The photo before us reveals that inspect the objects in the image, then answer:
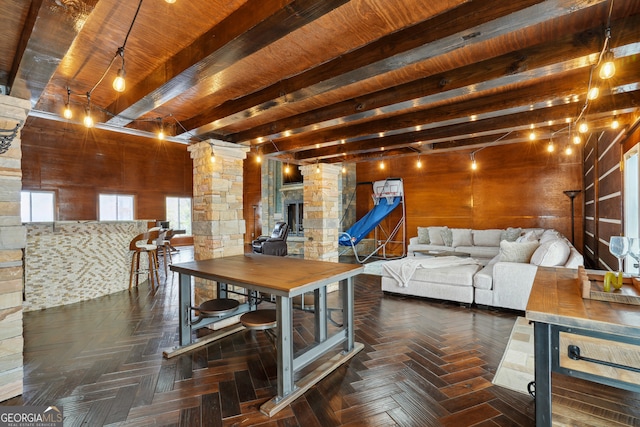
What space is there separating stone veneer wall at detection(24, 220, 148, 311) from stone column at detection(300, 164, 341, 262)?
3.25m

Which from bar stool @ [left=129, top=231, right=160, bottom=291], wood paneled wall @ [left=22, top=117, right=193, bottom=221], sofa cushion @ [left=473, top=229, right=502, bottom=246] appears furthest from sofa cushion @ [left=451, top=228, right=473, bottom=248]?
wood paneled wall @ [left=22, top=117, right=193, bottom=221]

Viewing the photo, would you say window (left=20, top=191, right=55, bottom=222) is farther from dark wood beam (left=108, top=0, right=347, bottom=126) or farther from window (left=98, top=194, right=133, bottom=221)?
dark wood beam (left=108, top=0, right=347, bottom=126)

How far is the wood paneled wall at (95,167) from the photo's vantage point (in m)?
8.71

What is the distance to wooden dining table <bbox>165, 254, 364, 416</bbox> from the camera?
2135 millimetres

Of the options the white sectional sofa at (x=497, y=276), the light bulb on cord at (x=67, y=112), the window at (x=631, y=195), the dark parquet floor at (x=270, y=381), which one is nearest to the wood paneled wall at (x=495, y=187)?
the white sectional sofa at (x=497, y=276)

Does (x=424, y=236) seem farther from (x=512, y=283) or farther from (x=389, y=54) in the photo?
(x=389, y=54)

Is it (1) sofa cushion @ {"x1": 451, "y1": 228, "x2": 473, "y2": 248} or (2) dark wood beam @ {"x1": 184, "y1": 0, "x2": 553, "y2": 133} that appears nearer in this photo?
(2) dark wood beam @ {"x1": 184, "y1": 0, "x2": 553, "y2": 133}

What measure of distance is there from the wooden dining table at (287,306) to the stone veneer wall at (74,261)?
271cm

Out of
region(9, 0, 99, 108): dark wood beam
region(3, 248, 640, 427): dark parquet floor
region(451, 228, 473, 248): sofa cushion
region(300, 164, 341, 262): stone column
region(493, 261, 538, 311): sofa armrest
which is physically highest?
region(9, 0, 99, 108): dark wood beam

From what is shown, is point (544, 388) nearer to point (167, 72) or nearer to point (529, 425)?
point (529, 425)

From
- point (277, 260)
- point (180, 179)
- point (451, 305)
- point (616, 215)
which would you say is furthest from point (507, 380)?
point (180, 179)

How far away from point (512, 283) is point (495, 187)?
4.22 m

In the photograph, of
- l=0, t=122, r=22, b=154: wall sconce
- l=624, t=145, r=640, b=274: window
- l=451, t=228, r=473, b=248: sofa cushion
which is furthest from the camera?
l=451, t=228, r=473, b=248: sofa cushion

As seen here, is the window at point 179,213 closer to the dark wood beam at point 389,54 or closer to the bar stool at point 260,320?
the dark wood beam at point 389,54
